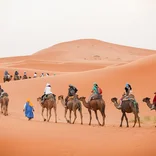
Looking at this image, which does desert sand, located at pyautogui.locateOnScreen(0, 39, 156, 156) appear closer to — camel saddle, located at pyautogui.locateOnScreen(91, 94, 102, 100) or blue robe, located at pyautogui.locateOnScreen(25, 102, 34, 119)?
blue robe, located at pyautogui.locateOnScreen(25, 102, 34, 119)

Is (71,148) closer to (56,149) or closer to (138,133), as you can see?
(56,149)

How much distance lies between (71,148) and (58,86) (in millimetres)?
20735

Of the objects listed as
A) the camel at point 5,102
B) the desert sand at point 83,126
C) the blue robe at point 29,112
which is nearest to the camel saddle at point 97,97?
the desert sand at point 83,126

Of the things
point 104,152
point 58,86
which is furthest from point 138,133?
point 58,86

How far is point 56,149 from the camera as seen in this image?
10.9m

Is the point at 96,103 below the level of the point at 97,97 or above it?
A: below

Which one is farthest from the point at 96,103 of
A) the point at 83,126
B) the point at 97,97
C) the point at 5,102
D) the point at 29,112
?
the point at 5,102

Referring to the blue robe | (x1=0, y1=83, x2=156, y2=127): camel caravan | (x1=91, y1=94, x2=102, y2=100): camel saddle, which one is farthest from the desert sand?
(x1=91, y1=94, x2=102, y2=100): camel saddle

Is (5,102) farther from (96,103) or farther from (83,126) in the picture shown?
(83,126)

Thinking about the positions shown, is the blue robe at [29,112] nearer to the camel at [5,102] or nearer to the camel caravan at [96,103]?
the camel caravan at [96,103]

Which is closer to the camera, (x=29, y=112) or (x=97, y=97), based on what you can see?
(x=97, y=97)

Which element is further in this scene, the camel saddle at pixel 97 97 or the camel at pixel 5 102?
the camel at pixel 5 102

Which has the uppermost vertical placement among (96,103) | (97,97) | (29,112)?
(97,97)

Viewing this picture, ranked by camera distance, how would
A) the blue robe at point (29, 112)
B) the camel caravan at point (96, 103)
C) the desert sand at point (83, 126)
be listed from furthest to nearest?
the blue robe at point (29, 112) < the camel caravan at point (96, 103) < the desert sand at point (83, 126)
